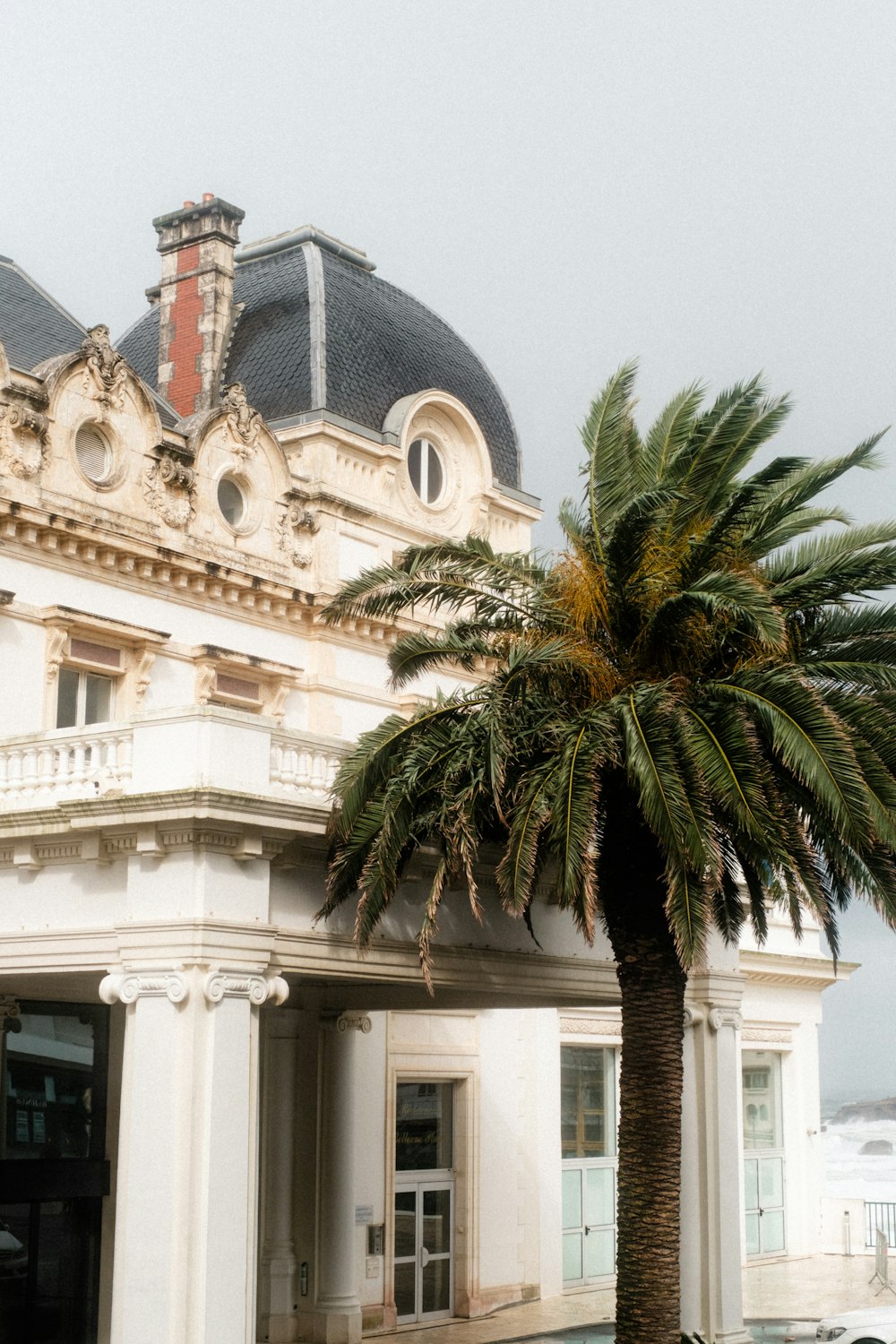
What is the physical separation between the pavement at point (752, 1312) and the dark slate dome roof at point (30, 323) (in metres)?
14.6

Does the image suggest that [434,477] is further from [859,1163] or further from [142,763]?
[859,1163]

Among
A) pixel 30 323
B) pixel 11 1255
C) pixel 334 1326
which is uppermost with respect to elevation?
pixel 30 323

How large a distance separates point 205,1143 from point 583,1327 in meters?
12.5

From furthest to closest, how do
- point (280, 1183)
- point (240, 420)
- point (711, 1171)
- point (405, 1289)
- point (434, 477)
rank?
point (434, 477), point (405, 1289), point (240, 420), point (280, 1183), point (711, 1171)

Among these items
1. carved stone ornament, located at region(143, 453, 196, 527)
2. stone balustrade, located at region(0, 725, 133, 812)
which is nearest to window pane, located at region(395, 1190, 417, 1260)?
carved stone ornament, located at region(143, 453, 196, 527)

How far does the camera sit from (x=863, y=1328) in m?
20.5

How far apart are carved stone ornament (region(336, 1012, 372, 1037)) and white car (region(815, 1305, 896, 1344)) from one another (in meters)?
7.13

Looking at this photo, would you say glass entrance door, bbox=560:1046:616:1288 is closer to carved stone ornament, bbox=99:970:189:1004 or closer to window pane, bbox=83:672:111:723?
window pane, bbox=83:672:111:723

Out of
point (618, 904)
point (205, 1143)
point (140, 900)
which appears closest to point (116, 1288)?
point (205, 1143)

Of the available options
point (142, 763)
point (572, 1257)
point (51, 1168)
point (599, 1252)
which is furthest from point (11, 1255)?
point (599, 1252)

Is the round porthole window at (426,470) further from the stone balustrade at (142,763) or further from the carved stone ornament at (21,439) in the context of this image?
the stone balustrade at (142,763)

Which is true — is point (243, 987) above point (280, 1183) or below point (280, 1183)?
above

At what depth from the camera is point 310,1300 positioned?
24.1m

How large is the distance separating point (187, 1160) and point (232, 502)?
486 inches
